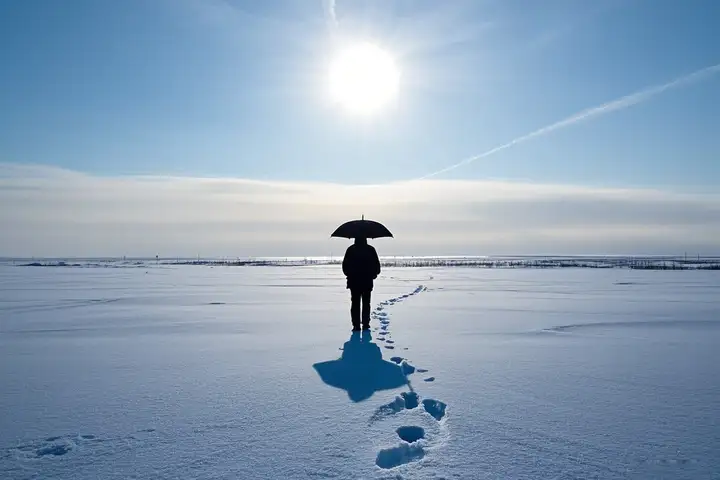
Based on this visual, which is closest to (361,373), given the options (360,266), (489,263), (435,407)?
(435,407)

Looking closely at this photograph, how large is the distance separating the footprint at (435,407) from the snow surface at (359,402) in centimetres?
2

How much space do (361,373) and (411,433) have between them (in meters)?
2.17

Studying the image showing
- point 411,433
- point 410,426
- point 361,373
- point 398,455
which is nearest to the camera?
point 398,455

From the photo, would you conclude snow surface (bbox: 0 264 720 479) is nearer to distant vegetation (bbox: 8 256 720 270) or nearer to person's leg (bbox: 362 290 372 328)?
person's leg (bbox: 362 290 372 328)

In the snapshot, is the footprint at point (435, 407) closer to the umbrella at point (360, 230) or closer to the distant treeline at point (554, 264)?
the umbrella at point (360, 230)

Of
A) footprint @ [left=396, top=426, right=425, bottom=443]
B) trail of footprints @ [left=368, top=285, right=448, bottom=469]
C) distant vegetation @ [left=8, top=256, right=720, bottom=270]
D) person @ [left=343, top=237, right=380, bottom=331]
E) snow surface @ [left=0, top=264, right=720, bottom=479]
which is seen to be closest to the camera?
snow surface @ [left=0, top=264, right=720, bottom=479]

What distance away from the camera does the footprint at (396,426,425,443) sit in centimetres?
410

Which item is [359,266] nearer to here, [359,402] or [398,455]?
[359,402]

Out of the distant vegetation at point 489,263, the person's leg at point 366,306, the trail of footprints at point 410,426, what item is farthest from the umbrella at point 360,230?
the distant vegetation at point 489,263

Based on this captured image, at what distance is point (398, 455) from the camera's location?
3709mm

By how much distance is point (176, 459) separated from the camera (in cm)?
361

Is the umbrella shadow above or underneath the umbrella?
underneath

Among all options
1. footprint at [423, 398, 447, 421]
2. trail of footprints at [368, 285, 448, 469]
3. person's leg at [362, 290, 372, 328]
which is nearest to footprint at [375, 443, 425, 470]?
trail of footprints at [368, 285, 448, 469]

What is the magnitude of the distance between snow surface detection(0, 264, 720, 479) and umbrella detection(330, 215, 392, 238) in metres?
2.07
